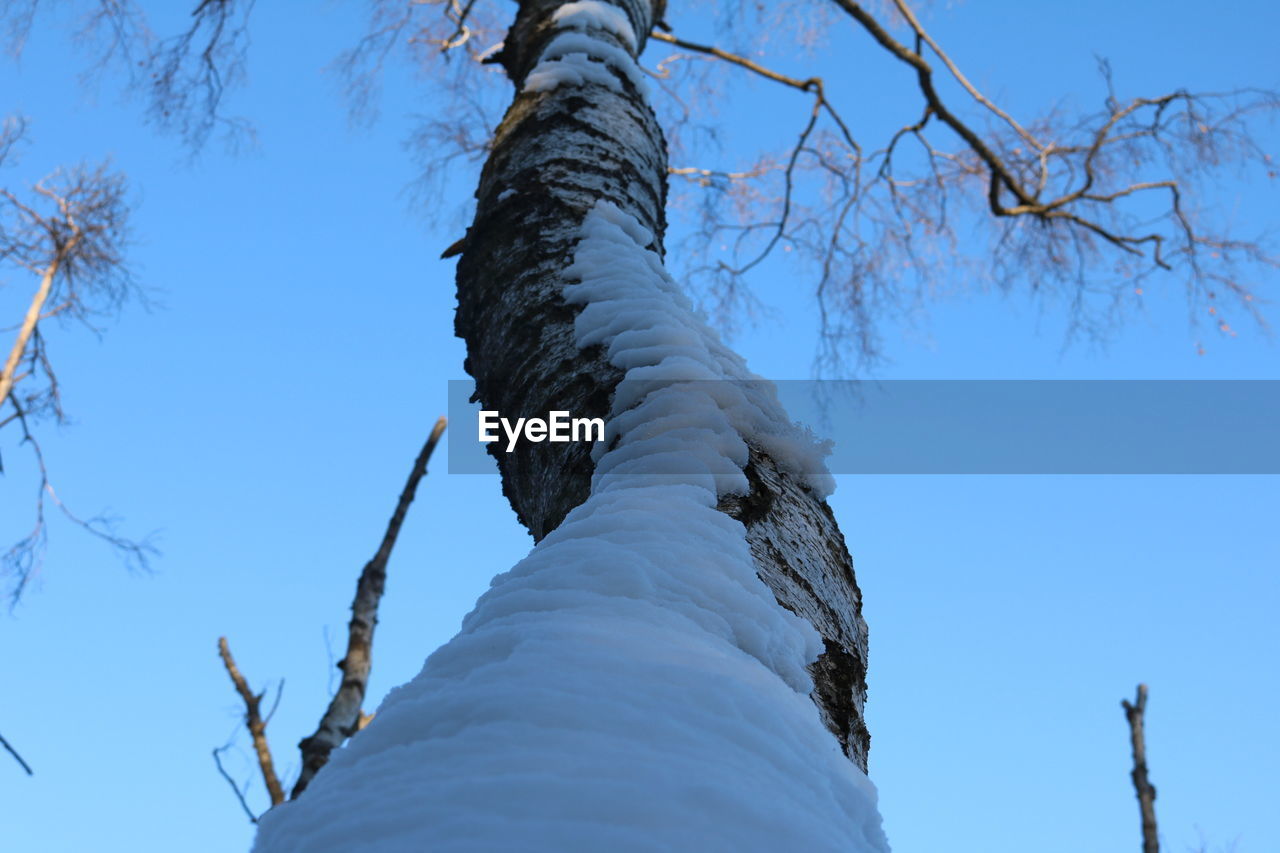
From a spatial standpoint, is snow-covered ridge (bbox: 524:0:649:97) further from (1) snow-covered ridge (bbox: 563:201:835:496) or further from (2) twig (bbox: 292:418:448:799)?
(2) twig (bbox: 292:418:448:799)

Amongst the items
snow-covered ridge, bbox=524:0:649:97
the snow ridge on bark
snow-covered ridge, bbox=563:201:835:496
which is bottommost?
the snow ridge on bark

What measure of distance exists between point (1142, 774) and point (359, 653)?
311cm

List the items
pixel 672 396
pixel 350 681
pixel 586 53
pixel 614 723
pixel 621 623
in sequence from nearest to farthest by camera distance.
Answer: pixel 614 723 → pixel 621 623 → pixel 672 396 → pixel 586 53 → pixel 350 681

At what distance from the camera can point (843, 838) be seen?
1.77 ft

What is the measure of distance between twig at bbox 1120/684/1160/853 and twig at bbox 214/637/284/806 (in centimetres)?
322

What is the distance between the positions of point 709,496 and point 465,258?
2.95 feet

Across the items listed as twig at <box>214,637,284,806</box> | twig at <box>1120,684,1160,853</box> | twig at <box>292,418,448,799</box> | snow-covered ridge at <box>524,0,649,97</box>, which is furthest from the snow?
twig at <box>1120,684,1160,853</box>

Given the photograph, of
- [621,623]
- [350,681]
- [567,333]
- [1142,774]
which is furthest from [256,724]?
[1142,774]

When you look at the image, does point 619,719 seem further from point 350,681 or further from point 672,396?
point 350,681

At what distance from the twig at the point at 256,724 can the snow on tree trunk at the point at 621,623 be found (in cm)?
220

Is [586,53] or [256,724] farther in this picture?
[256,724]

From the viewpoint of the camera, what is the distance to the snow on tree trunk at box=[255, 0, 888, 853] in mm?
492

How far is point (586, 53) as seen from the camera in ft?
7.12

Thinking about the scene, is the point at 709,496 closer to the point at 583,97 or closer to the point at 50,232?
the point at 583,97
